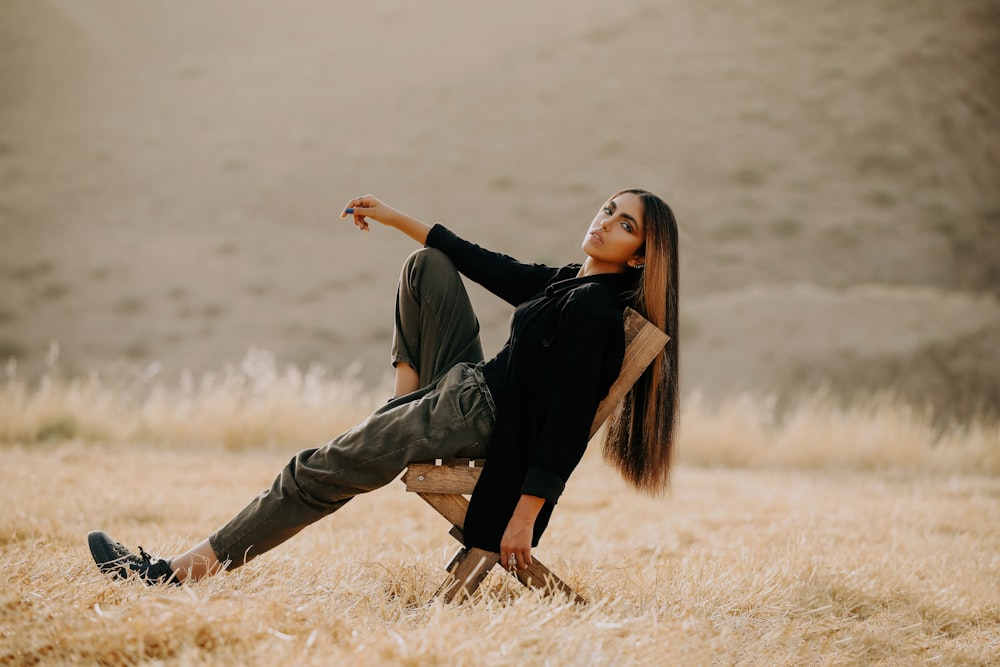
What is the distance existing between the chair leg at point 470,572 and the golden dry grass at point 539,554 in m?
0.05

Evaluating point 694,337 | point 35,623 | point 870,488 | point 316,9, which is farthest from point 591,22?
point 35,623

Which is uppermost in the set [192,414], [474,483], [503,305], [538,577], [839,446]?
[474,483]

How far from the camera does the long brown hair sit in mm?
3047

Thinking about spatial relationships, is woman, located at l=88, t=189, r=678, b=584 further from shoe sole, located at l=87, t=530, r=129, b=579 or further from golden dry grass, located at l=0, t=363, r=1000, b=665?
golden dry grass, located at l=0, t=363, r=1000, b=665

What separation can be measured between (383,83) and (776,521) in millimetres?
25420

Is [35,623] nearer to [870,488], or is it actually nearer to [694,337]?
[870,488]

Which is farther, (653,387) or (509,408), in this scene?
(653,387)

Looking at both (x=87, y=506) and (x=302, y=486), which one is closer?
(x=302, y=486)

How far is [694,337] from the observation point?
15.5 meters

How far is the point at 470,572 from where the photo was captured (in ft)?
9.44

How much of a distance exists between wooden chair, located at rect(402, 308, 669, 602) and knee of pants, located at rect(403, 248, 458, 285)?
25.0 inches

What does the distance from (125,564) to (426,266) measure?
4.44 ft

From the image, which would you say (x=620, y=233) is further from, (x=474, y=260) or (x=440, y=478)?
(x=440, y=478)

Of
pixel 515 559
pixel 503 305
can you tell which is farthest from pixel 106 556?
pixel 503 305
